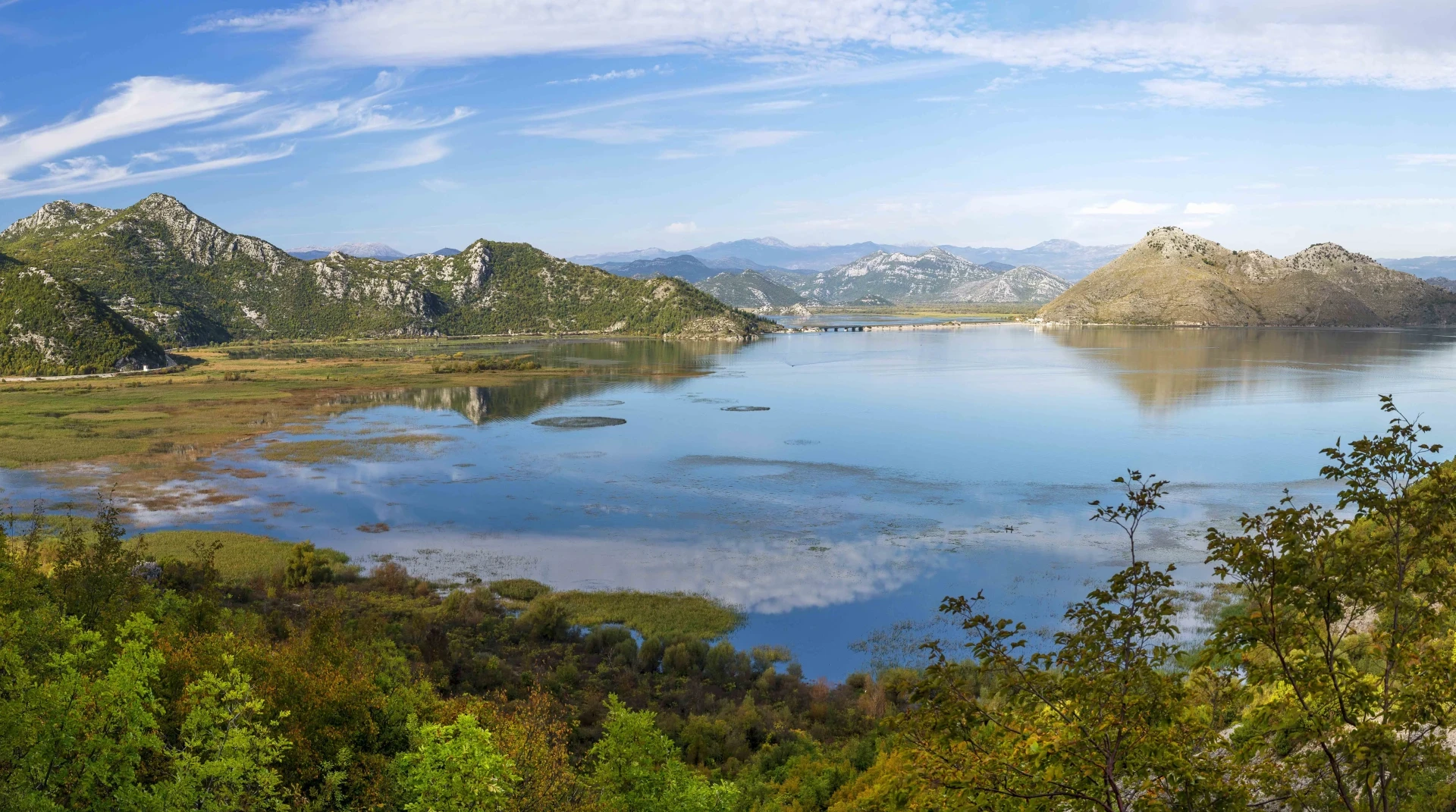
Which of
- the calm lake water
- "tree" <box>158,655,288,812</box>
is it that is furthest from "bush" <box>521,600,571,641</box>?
"tree" <box>158,655,288,812</box>


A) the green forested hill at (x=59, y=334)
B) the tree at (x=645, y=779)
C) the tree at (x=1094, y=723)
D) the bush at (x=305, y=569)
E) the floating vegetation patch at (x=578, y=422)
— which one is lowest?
the bush at (x=305, y=569)

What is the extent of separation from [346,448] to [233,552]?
30380mm

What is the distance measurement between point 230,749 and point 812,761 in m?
13.8

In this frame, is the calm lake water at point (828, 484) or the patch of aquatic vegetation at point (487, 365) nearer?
the calm lake water at point (828, 484)

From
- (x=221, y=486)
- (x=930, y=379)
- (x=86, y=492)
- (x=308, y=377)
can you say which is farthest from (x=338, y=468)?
(x=930, y=379)

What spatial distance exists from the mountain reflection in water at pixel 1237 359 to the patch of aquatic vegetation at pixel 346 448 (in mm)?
73104

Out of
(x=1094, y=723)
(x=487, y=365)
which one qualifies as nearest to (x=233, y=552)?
(x=1094, y=723)

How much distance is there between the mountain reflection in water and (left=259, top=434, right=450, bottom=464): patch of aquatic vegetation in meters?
73.1

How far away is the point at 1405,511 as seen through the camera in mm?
9164

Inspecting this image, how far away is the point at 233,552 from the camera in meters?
44.8

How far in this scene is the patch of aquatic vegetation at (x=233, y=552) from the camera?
1641 inches

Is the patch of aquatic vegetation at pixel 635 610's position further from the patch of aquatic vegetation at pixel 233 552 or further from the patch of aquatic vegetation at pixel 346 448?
the patch of aquatic vegetation at pixel 346 448

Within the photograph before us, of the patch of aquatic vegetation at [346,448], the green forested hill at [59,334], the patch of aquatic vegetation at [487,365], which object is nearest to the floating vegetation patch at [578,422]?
the patch of aquatic vegetation at [346,448]

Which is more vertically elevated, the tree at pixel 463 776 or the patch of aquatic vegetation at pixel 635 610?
the tree at pixel 463 776
